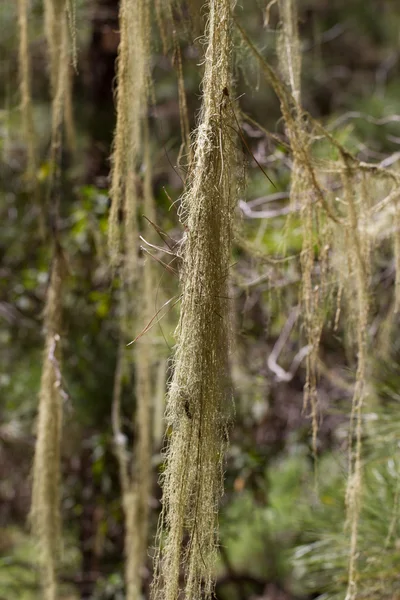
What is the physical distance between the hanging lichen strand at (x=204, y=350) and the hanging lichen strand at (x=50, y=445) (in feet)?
1.88

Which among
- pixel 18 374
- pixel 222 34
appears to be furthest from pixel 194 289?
pixel 18 374

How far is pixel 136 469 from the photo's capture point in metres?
1.62

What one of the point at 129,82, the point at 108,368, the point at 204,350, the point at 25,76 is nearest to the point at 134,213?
the point at 129,82

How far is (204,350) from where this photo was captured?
2.05 feet

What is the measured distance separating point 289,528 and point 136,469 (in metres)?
0.87

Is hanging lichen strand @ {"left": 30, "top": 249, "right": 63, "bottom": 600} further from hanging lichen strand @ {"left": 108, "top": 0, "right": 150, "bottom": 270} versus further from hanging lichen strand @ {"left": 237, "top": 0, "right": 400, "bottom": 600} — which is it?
hanging lichen strand @ {"left": 237, "top": 0, "right": 400, "bottom": 600}

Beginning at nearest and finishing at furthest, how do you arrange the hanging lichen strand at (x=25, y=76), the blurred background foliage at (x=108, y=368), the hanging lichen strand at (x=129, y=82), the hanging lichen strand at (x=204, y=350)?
the hanging lichen strand at (x=204, y=350) < the hanging lichen strand at (x=129, y=82) < the hanging lichen strand at (x=25, y=76) < the blurred background foliage at (x=108, y=368)

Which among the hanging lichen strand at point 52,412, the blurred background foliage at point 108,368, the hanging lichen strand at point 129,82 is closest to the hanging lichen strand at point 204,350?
the hanging lichen strand at point 129,82

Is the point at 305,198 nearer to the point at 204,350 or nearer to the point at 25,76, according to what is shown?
the point at 204,350

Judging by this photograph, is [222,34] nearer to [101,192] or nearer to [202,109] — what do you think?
[202,109]

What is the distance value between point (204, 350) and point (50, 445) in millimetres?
693

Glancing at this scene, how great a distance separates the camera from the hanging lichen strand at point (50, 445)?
48.1 inches

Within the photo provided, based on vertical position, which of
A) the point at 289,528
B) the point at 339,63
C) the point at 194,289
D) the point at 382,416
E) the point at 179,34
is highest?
the point at 339,63

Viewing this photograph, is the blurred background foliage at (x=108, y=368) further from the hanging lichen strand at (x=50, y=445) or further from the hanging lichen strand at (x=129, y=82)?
the hanging lichen strand at (x=129, y=82)
